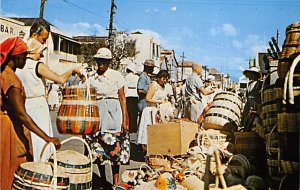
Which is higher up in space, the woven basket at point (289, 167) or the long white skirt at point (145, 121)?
the long white skirt at point (145, 121)

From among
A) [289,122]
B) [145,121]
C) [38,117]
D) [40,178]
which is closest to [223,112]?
[145,121]

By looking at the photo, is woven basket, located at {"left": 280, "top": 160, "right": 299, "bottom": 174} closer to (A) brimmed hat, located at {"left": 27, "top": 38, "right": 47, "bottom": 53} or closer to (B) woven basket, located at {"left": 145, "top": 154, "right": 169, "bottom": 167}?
(A) brimmed hat, located at {"left": 27, "top": 38, "right": 47, "bottom": 53}

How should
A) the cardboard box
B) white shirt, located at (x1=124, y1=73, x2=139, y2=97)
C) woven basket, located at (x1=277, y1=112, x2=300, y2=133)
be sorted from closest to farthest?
1. woven basket, located at (x1=277, y1=112, x2=300, y2=133)
2. the cardboard box
3. white shirt, located at (x1=124, y1=73, x2=139, y2=97)

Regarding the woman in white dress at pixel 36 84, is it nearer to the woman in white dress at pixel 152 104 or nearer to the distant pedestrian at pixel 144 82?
the woman in white dress at pixel 152 104

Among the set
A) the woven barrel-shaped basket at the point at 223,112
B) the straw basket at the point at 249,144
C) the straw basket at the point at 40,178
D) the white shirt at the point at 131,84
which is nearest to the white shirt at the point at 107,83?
the straw basket at the point at 249,144

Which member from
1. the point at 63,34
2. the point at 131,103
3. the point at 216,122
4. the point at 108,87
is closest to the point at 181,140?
the point at 216,122

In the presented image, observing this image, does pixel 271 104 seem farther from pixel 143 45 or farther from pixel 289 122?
pixel 143 45

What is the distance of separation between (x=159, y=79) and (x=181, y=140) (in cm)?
219

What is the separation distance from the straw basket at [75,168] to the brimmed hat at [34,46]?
3.90ft

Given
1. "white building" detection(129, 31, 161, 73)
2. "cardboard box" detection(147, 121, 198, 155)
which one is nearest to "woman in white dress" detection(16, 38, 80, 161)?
"cardboard box" detection(147, 121, 198, 155)

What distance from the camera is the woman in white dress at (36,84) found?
4492 millimetres

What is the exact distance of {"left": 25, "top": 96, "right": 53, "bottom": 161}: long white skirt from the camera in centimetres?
455

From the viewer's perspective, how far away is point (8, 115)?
396 cm

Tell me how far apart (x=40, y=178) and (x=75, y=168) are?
1.17ft
